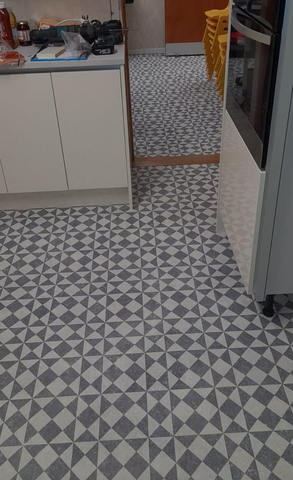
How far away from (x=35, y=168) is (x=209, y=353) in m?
1.50

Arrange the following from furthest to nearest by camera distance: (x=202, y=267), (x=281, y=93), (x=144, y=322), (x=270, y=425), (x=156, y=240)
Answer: (x=156, y=240)
(x=202, y=267)
(x=144, y=322)
(x=270, y=425)
(x=281, y=93)

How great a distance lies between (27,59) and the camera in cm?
249

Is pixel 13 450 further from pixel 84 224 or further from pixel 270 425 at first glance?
pixel 84 224

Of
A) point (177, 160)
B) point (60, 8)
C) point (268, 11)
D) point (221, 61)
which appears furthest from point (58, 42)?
point (221, 61)

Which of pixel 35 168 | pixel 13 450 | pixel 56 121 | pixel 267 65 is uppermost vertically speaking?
pixel 267 65

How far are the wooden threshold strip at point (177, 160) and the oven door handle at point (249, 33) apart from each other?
143 cm

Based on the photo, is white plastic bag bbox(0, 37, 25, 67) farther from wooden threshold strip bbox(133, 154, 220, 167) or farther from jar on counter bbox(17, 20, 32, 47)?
wooden threshold strip bbox(133, 154, 220, 167)

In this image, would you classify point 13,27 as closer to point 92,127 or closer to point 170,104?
point 92,127

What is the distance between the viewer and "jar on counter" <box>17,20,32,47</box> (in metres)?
2.77

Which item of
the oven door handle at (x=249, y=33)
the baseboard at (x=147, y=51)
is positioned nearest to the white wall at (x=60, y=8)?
the oven door handle at (x=249, y=33)

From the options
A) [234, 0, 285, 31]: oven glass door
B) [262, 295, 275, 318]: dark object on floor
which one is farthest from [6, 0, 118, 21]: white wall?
[262, 295, 275, 318]: dark object on floor

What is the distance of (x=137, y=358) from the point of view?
Answer: 1.92 meters

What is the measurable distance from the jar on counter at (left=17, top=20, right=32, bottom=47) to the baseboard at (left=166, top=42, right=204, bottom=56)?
3395mm

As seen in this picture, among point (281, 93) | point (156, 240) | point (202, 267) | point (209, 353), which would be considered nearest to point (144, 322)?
point (209, 353)
